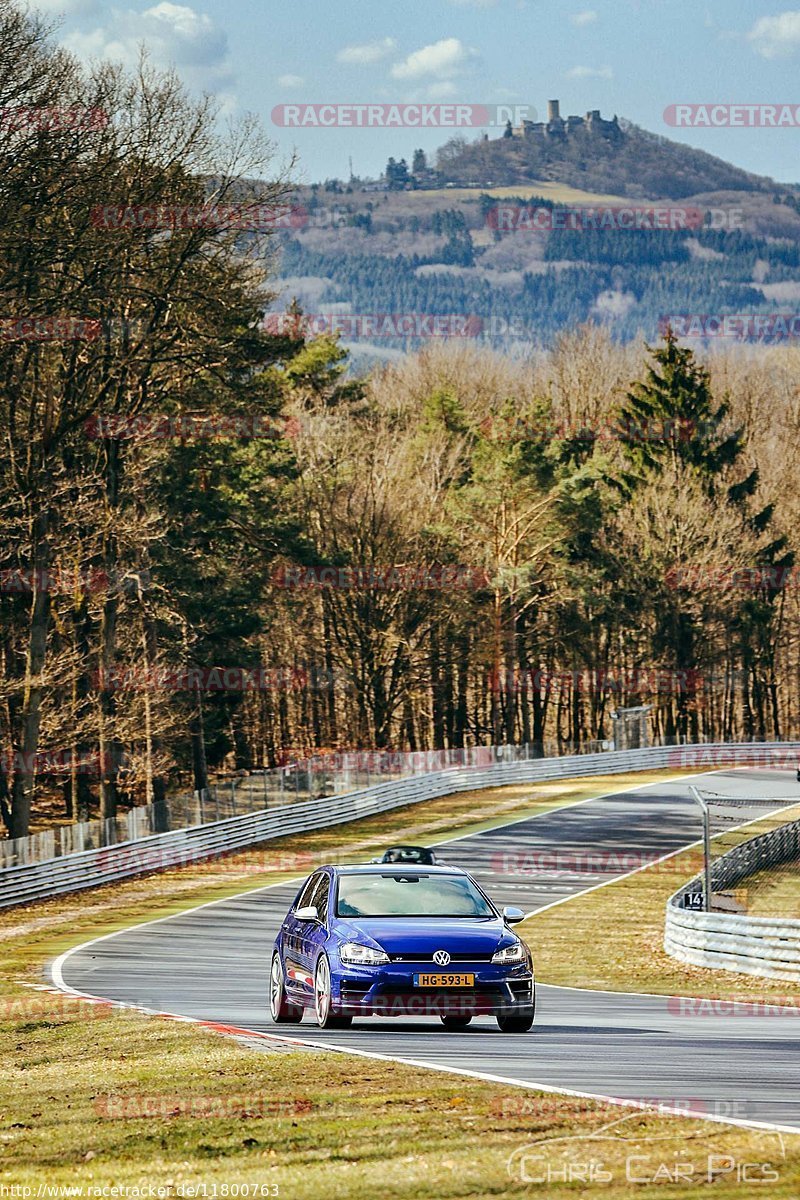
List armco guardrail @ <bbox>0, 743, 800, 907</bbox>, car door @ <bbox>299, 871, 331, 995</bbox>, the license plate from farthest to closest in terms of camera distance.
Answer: armco guardrail @ <bbox>0, 743, 800, 907</bbox>
car door @ <bbox>299, 871, 331, 995</bbox>
the license plate

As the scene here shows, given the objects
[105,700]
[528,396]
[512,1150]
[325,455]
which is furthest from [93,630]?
[528,396]

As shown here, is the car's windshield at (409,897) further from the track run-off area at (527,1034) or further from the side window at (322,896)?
the track run-off area at (527,1034)

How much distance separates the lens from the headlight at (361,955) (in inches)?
568

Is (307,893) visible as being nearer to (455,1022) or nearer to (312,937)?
(312,937)

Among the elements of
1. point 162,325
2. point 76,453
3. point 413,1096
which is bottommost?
point 413,1096

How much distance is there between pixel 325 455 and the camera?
74188mm

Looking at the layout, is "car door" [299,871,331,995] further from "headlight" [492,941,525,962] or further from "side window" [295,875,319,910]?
"headlight" [492,941,525,962]

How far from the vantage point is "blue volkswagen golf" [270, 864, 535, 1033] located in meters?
14.4

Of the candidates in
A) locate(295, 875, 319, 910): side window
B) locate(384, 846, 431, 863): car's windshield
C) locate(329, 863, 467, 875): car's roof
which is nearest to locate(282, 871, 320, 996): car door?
locate(295, 875, 319, 910): side window

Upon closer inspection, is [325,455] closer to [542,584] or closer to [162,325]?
[542,584]

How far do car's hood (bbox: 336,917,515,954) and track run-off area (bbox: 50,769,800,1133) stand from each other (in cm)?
75

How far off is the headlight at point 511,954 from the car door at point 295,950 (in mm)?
1878

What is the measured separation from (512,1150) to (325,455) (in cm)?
6584

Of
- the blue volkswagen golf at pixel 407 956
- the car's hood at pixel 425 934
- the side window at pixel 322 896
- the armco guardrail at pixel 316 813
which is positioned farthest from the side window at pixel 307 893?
the armco guardrail at pixel 316 813
